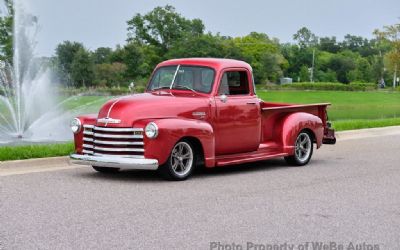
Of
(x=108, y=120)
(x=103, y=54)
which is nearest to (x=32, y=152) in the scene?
(x=108, y=120)

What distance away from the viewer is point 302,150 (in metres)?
13.9

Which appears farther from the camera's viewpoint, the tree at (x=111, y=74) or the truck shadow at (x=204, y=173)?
the tree at (x=111, y=74)

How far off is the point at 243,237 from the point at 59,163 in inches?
244

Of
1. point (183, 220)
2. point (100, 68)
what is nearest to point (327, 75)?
point (100, 68)

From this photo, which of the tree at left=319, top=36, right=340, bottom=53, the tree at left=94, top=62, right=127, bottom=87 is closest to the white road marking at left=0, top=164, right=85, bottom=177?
the tree at left=94, top=62, right=127, bottom=87

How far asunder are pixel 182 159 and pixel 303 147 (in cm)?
323

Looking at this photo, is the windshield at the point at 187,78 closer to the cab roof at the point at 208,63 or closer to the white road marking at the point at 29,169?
the cab roof at the point at 208,63

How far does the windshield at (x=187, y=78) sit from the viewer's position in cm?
1230

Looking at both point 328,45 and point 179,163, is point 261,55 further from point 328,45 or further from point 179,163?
point 179,163

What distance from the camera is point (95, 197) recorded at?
31.8 ft

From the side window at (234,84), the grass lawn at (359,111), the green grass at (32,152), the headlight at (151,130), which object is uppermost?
the side window at (234,84)

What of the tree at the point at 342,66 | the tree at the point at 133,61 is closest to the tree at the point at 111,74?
the tree at the point at 133,61

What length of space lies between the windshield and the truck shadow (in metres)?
1.36

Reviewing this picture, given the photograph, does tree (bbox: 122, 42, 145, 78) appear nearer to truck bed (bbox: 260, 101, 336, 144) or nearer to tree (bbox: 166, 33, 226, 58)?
tree (bbox: 166, 33, 226, 58)
